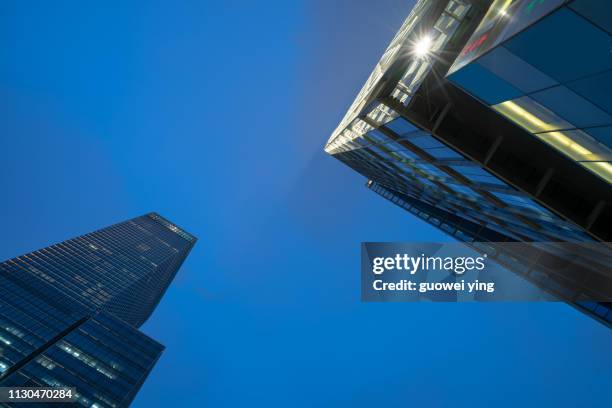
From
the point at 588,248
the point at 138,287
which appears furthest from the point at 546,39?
the point at 138,287

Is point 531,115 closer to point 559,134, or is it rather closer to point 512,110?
point 512,110

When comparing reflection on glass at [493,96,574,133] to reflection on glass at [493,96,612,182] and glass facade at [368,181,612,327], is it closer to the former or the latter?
reflection on glass at [493,96,612,182]

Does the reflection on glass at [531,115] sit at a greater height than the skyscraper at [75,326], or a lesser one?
greater

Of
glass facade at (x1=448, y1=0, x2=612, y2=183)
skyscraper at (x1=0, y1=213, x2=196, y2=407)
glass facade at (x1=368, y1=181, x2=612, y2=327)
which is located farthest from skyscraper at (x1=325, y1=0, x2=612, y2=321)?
skyscraper at (x1=0, y1=213, x2=196, y2=407)

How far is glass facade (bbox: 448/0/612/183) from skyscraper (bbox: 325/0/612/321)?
26mm

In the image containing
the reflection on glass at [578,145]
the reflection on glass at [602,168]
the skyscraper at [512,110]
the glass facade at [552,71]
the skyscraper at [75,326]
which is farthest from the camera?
the skyscraper at [75,326]

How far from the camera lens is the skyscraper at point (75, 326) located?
67.7 meters

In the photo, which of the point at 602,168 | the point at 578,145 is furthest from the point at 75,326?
the point at 602,168

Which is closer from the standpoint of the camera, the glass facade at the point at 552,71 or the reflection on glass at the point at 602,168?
the glass facade at the point at 552,71

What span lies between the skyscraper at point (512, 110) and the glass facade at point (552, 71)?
3 centimetres

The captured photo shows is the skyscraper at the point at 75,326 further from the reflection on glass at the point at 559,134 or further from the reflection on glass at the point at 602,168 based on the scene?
the reflection on glass at the point at 602,168

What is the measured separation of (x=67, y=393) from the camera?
6303cm

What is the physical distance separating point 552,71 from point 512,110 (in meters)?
3.41

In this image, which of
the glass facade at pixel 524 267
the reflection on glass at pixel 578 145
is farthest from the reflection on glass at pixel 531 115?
the glass facade at pixel 524 267
